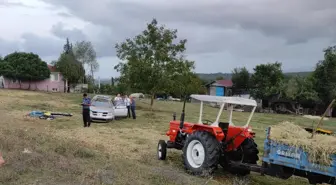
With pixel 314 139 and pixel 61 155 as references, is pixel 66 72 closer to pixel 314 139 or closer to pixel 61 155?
pixel 61 155

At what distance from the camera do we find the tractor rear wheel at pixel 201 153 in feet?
27.6


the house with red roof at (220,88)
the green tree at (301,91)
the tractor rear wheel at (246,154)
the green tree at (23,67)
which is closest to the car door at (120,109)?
the tractor rear wheel at (246,154)

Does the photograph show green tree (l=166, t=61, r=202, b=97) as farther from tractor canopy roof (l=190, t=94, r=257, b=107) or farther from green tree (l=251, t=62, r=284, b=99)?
green tree (l=251, t=62, r=284, b=99)

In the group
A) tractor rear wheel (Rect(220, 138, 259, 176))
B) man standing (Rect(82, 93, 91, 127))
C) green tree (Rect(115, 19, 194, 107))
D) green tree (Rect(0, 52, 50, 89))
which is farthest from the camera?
green tree (Rect(0, 52, 50, 89))

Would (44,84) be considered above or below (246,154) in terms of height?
above

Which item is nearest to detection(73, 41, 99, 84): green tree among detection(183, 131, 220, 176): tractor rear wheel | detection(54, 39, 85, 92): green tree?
detection(54, 39, 85, 92): green tree

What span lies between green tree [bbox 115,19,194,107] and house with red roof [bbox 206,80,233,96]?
37554mm

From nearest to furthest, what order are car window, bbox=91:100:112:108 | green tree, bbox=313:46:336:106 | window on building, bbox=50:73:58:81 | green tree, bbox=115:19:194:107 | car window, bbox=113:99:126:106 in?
car window, bbox=91:100:112:108
car window, bbox=113:99:126:106
green tree, bbox=115:19:194:107
green tree, bbox=313:46:336:106
window on building, bbox=50:73:58:81

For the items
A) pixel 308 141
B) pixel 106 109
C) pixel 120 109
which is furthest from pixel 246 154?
pixel 120 109

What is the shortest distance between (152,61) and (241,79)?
119 ft

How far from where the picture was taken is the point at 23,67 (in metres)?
55.6

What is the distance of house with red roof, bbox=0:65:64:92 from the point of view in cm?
5792

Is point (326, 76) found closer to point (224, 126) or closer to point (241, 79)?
point (241, 79)

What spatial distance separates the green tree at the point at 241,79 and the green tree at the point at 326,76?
13.7m
